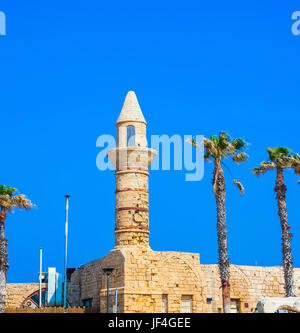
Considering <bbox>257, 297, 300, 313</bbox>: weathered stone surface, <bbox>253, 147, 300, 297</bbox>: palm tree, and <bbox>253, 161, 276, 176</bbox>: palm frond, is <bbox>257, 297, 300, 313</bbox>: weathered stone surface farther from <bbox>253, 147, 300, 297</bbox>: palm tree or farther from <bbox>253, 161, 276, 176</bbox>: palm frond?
<bbox>253, 161, 276, 176</bbox>: palm frond

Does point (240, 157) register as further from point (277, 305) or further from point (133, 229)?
point (277, 305)

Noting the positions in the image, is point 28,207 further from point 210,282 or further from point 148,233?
point 210,282

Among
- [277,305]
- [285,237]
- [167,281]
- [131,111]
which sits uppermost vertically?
[131,111]

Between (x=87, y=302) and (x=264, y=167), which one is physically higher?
(x=264, y=167)

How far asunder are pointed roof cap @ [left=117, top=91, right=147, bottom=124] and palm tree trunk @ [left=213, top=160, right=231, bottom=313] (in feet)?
21.2

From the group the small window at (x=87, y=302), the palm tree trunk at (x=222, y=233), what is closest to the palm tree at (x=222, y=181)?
the palm tree trunk at (x=222, y=233)

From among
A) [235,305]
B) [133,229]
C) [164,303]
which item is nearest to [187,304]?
[164,303]

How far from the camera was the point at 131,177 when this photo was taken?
111 feet

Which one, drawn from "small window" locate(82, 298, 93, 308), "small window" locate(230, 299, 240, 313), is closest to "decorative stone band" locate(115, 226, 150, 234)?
"small window" locate(82, 298, 93, 308)

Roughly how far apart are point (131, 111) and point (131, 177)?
450cm
